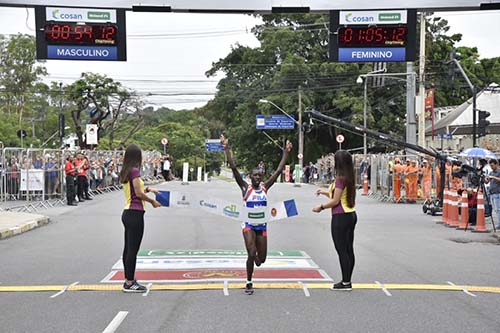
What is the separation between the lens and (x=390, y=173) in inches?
1088

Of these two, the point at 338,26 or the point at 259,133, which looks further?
the point at 259,133

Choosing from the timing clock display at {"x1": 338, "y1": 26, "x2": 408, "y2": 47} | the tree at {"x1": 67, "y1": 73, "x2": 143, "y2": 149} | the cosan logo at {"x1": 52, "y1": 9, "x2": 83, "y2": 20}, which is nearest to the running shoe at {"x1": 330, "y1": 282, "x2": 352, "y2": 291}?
the timing clock display at {"x1": 338, "y1": 26, "x2": 408, "y2": 47}

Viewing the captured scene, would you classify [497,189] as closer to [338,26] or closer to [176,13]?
[338,26]

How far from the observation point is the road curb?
14945 mm

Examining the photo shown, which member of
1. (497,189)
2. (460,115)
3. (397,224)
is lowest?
(397,224)

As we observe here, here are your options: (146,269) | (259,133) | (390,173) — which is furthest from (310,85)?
(146,269)

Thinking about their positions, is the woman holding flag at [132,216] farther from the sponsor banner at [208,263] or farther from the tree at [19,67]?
the tree at [19,67]

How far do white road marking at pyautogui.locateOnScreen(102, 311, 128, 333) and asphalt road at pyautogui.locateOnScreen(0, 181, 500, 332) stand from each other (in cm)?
6

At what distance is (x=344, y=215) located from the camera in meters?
8.86

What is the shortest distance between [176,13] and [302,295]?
8619mm

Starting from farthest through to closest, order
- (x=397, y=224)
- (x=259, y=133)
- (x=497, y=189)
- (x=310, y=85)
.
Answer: (x=259, y=133)
(x=310, y=85)
(x=397, y=224)
(x=497, y=189)

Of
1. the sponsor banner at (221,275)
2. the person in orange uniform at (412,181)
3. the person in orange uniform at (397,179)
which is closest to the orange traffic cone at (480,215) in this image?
the sponsor banner at (221,275)

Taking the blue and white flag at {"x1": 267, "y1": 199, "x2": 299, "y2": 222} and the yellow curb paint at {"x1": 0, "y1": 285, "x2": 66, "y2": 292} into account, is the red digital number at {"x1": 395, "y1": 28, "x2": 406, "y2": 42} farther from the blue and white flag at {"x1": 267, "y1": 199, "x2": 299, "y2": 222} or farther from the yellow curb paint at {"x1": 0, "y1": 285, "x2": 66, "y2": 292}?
the yellow curb paint at {"x1": 0, "y1": 285, "x2": 66, "y2": 292}

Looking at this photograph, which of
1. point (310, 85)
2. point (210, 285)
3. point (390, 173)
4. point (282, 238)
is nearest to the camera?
point (210, 285)
